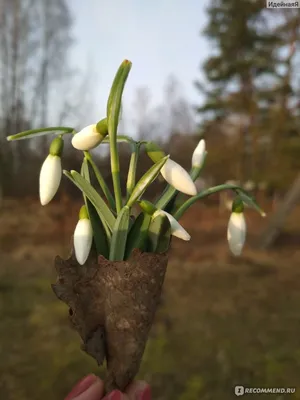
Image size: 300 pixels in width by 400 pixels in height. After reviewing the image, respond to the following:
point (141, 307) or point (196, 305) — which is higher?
point (141, 307)

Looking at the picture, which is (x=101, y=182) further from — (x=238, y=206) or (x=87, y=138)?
(x=238, y=206)

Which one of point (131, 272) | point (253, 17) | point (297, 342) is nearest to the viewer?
A: point (131, 272)

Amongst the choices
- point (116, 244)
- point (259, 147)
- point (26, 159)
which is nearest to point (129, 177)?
point (116, 244)

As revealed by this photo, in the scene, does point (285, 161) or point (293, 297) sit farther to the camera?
point (285, 161)

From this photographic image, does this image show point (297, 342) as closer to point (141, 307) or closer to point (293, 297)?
point (293, 297)

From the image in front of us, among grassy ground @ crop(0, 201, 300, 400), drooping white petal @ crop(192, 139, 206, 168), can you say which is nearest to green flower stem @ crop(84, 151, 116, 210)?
drooping white petal @ crop(192, 139, 206, 168)

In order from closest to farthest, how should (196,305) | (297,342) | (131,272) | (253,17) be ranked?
(131,272) → (297,342) → (196,305) → (253,17)

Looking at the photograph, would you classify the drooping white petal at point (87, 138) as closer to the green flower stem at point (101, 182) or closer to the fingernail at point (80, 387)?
the green flower stem at point (101, 182)

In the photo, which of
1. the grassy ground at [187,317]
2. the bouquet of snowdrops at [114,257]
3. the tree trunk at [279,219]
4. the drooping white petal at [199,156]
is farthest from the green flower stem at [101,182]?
the tree trunk at [279,219]
